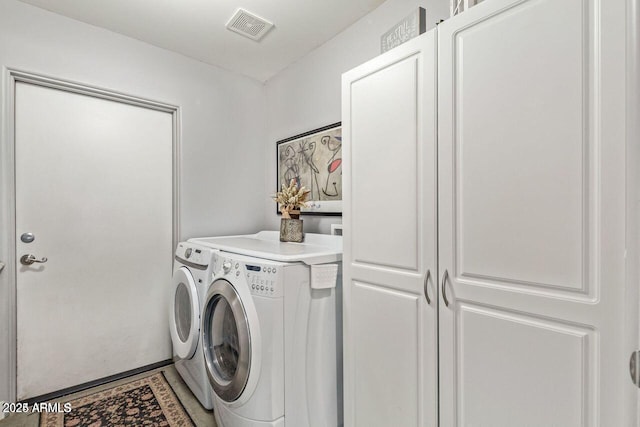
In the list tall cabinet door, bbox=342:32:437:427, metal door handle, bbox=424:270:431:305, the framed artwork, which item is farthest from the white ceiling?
metal door handle, bbox=424:270:431:305

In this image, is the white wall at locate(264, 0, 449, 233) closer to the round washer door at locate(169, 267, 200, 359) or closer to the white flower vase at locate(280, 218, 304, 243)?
the white flower vase at locate(280, 218, 304, 243)

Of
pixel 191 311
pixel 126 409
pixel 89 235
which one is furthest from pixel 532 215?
pixel 89 235

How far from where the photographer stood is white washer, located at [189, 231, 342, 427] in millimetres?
1323

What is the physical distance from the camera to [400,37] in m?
1.33

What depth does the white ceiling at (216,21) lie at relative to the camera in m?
1.82

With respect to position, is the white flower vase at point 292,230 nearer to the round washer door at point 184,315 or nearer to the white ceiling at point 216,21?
the round washer door at point 184,315

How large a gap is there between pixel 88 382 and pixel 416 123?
2.57 m

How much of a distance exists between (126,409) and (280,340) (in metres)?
1.25

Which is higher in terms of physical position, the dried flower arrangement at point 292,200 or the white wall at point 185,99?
the white wall at point 185,99

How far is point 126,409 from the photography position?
5.94 feet

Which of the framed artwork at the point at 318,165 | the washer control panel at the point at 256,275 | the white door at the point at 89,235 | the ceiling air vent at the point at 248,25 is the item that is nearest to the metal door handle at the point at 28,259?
the white door at the point at 89,235

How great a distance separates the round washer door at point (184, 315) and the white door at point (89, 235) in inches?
14.2

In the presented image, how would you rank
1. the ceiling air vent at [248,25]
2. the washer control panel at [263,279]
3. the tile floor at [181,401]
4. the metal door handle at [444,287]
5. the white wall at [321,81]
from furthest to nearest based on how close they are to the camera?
the ceiling air vent at [248,25]
the white wall at [321,81]
the tile floor at [181,401]
the washer control panel at [263,279]
the metal door handle at [444,287]

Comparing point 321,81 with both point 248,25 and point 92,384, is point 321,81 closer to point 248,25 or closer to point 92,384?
point 248,25
